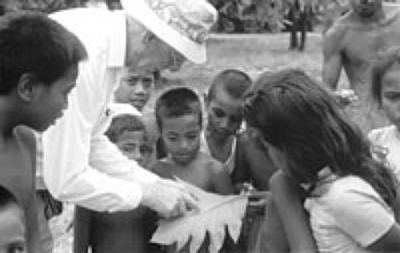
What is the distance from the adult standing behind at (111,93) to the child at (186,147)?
308 mm

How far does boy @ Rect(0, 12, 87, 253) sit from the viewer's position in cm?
250

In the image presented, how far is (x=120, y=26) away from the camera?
3.21m

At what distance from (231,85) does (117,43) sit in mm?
782

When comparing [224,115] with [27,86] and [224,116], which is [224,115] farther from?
[27,86]

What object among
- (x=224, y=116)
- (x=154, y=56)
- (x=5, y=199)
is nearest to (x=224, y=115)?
(x=224, y=116)

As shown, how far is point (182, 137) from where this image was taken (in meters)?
3.66

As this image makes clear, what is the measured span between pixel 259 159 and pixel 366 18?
111 inches

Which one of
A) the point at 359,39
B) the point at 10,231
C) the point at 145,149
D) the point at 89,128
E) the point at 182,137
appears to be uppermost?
the point at 10,231

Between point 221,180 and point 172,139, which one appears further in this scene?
point 172,139

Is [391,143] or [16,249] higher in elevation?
[16,249]

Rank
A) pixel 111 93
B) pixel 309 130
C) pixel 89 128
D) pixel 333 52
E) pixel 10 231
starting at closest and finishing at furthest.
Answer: pixel 10 231 → pixel 309 130 → pixel 89 128 → pixel 111 93 → pixel 333 52

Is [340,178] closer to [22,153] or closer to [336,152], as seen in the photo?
[336,152]

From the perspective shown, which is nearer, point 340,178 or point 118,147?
point 340,178

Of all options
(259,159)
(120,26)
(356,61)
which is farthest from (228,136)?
(356,61)
